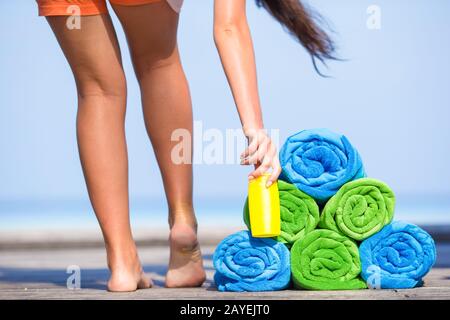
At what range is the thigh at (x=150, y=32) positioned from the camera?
8.42 feet

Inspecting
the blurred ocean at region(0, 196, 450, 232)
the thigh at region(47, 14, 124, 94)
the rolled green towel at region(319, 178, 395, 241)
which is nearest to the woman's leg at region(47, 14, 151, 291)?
the thigh at region(47, 14, 124, 94)

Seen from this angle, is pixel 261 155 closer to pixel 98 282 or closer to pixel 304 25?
pixel 304 25

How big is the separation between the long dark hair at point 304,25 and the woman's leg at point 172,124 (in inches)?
11.3

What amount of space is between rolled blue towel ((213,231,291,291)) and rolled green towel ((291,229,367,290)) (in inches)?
1.2

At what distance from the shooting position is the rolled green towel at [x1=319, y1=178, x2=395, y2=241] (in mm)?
2445

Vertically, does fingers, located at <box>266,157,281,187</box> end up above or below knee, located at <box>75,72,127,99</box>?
below

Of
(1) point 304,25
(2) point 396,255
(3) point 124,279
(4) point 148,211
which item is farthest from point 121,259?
(4) point 148,211

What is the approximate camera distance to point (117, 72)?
2.59m

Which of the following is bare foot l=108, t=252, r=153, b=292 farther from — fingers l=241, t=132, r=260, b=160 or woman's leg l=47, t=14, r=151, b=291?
fingers l=241, t=132, r=260, b=160

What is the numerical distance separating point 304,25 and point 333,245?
0.68 m

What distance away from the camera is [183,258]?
271 centimetres
